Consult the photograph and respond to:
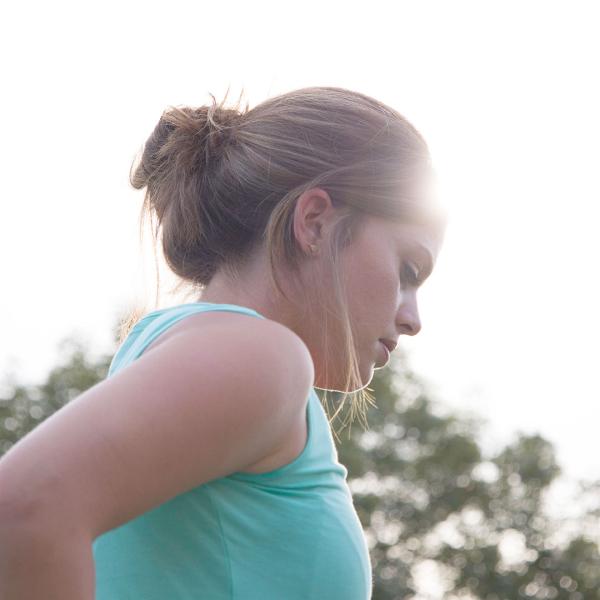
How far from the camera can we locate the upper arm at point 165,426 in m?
1.37

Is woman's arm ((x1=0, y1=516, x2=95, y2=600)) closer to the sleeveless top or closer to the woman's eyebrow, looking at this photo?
the sleeveless top

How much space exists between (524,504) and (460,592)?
4651 mm

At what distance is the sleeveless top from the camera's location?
1688 mm

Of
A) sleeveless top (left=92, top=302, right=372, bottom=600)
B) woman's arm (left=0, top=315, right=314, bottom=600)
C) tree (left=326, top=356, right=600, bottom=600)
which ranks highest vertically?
woman's arm (left=0, top=315, right=314, bottom=600)

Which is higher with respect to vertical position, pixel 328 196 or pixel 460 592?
pixel 328 196

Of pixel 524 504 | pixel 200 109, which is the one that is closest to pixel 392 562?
pixel 524 504

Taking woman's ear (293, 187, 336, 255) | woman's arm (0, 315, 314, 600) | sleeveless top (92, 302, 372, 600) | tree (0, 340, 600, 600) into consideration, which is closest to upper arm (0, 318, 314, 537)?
woman's arm (0, 315, 314, 600)

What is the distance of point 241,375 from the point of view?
1.49m

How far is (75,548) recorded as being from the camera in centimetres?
140

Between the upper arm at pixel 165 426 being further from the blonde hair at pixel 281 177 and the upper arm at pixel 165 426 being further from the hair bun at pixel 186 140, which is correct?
the hair bun at pixel 186 140

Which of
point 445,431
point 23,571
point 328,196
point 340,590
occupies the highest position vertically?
point 328,196

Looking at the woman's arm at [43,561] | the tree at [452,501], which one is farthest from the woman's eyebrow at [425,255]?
the tree at [452,501]

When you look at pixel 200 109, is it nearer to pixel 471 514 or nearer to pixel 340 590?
pixel 340 590

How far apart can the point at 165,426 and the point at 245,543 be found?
0.35 meters
